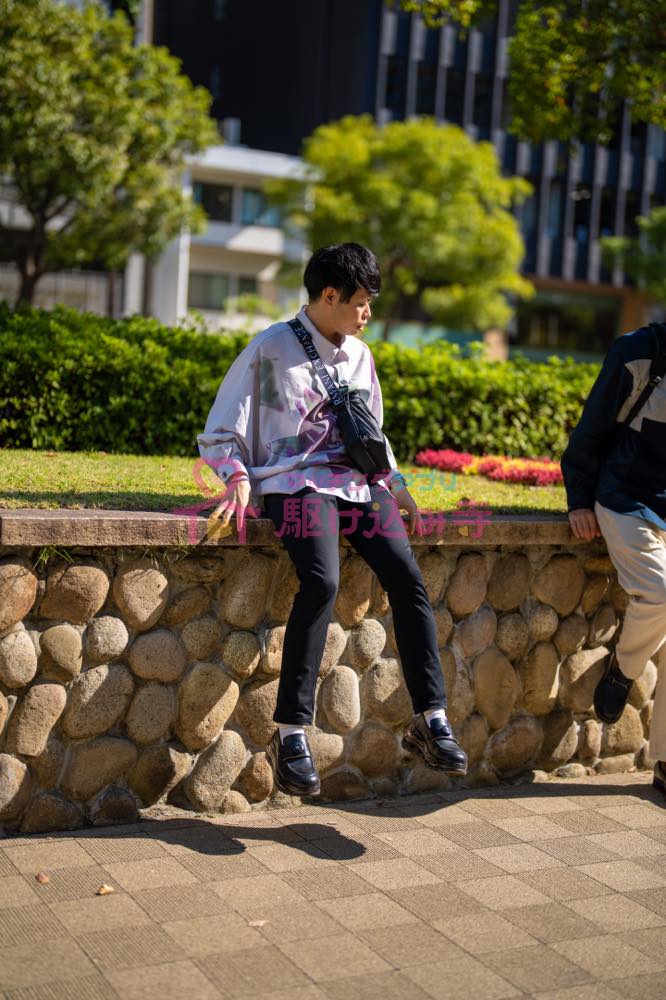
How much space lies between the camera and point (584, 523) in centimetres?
517

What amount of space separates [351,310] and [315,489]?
713mm

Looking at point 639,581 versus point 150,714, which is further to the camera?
point 639,581

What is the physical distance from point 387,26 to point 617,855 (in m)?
44.2

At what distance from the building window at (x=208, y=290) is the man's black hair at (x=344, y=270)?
40215mm

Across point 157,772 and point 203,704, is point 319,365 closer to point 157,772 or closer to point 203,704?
point 203,704

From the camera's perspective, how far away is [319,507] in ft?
14.6

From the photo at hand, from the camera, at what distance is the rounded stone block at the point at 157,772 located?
4.48 metres

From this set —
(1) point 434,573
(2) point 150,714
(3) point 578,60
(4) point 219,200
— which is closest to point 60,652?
(2) point 150,714

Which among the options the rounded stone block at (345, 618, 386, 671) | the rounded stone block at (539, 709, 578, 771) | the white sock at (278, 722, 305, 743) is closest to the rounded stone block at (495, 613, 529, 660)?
the rounded stone block at (539, 709, 578, 771)

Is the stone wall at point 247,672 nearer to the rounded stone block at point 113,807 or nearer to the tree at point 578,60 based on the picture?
the rounded stone block at point 113,807

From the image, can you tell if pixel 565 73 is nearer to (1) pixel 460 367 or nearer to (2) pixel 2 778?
(1) pixel 460 367

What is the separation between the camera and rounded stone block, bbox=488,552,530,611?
5238 millimetres

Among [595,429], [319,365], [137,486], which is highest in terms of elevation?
[319,365]

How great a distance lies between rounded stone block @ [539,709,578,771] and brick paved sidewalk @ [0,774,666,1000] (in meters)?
0.50
